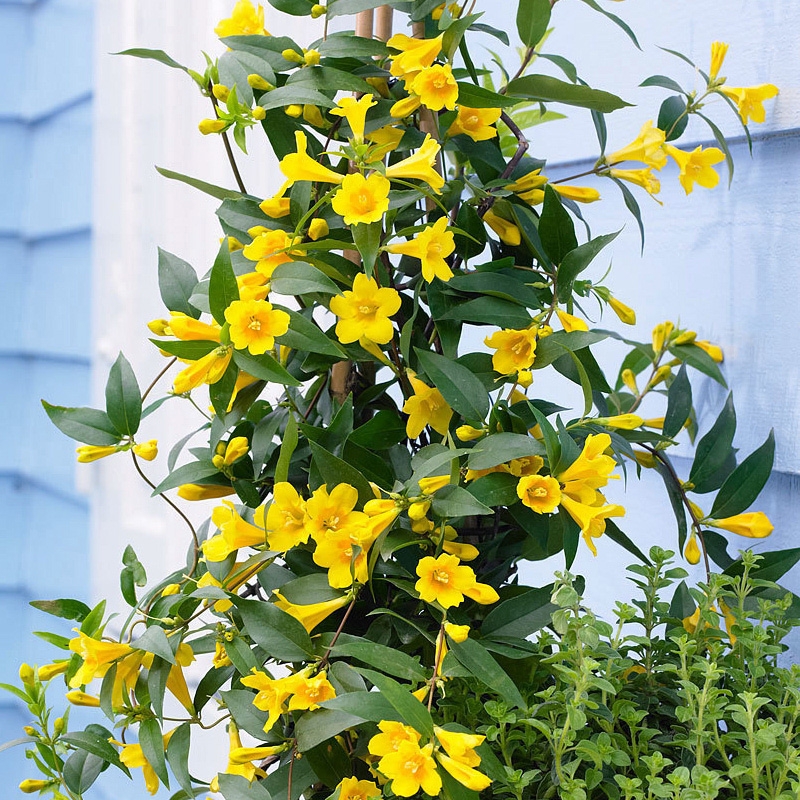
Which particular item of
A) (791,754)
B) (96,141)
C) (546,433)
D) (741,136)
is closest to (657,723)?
(791,754)

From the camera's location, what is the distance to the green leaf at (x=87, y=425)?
0.54m

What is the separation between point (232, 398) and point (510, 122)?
27cm

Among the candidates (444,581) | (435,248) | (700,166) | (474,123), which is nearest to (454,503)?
(444,581)

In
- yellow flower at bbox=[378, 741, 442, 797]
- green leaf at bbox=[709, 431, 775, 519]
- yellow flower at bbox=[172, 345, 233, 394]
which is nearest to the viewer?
yellow flower at bbox=[378, 741, 442, 797]

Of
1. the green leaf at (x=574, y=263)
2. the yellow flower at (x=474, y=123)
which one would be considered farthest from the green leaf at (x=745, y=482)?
the yellow flower at (x=474, y=123)

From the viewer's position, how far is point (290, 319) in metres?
0.48

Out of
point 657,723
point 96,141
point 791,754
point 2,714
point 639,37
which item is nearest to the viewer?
point 791,754

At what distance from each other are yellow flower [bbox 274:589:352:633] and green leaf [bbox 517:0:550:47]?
1.20 feet

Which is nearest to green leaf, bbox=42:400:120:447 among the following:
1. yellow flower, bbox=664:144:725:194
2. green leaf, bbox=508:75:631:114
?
green leaf, bbox=508:75:631:114

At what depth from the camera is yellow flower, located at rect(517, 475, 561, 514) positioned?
0.45 metres

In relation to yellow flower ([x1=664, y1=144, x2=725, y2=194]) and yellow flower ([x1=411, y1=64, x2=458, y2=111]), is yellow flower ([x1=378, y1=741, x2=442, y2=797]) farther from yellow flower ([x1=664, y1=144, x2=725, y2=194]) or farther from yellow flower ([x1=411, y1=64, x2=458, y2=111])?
yellow flower ([x1=664, y1=144, x2=725, y2=194])

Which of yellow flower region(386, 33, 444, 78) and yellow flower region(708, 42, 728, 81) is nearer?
yellow flower region(386, 33, 444, 78)

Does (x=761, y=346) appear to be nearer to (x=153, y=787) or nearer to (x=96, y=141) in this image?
(x=153, y=787)

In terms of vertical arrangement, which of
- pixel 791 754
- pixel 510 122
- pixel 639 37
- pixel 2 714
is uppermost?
pixel 639 37
